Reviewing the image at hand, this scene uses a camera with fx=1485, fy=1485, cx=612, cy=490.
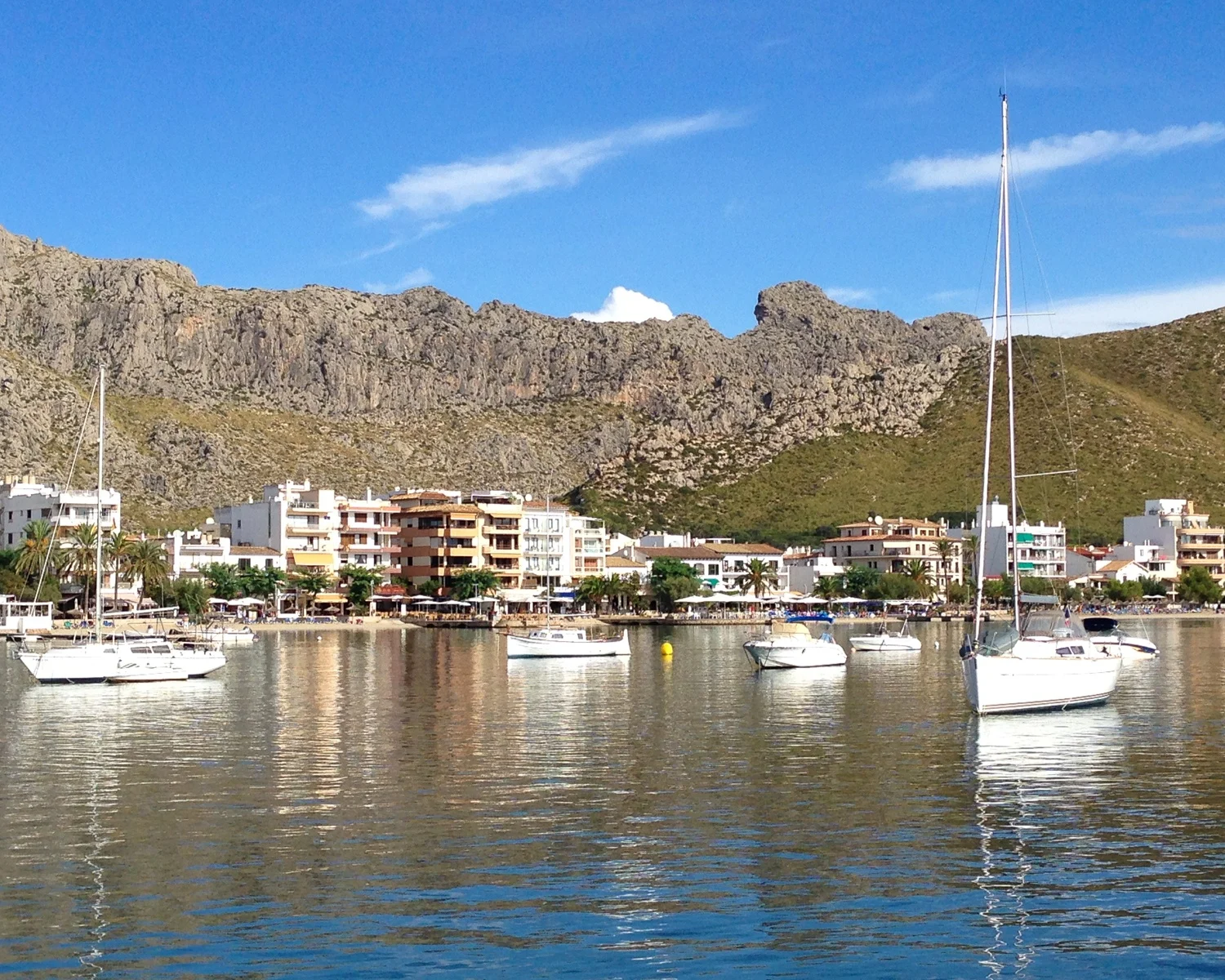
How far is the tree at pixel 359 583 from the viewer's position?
526 feet

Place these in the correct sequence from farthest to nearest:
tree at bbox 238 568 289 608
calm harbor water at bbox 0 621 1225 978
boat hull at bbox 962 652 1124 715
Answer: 1. tree at bbox 238 568 289 608
2. boat hull at bbox 962 652 1124 715
3. calm harbor water at bbox 0 621 1225 978

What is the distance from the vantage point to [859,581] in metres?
186

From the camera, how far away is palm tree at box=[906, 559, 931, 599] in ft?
609

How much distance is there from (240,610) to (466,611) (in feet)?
81.0

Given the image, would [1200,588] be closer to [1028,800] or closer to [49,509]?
[49,509]

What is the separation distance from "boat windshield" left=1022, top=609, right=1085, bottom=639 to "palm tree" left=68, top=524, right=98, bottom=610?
9758 centimetres

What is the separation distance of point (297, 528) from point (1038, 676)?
13047 centimetres

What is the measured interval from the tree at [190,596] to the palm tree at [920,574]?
88024mm

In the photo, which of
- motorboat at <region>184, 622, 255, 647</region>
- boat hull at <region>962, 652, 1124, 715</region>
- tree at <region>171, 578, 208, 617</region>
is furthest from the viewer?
tree at <region>171, 578, 208, 617</region>

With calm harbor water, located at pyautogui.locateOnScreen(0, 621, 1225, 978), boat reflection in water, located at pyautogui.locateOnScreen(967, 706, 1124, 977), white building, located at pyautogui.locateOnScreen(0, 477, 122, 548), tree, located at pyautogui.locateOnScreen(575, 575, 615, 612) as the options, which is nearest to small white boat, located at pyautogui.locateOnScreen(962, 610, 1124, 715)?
boat reflection in water, located at pyautogui.locateOnScreen(967, 706, 1124, 977)

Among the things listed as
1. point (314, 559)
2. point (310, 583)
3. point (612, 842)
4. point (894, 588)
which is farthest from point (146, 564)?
point (612, 842)

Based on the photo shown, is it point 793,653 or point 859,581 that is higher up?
point 859,581

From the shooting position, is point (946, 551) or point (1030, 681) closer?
point (1030, 681)

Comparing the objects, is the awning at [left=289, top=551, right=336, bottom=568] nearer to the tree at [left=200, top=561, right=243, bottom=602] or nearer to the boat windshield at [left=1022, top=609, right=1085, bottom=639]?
the tree at [left=200, top=561, right=243, bottom=602]
